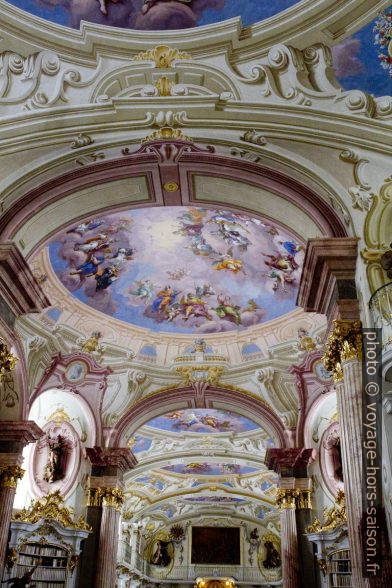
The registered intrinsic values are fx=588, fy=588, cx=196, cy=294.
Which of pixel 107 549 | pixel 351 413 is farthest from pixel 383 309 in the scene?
pixel 107 549

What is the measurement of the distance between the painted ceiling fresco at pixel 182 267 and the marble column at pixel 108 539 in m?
5.78

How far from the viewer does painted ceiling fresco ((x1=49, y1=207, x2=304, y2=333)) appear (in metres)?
16.0

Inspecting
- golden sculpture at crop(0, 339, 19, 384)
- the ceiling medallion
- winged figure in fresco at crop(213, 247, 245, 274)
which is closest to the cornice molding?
the ceiling medallion

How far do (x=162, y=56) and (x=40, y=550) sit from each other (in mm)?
13932

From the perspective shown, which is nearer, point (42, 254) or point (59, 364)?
point (42, 254)

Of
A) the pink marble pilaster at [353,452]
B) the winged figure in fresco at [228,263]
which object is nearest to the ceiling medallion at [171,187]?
the winged figure in fresco at [228,263]

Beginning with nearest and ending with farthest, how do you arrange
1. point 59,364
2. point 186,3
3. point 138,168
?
point 186,3 < point 138,168 < point 59,364

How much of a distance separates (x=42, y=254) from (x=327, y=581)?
39.8 ft

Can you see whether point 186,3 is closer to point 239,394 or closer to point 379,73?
point 379,73

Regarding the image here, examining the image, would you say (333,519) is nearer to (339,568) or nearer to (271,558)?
(339,568)

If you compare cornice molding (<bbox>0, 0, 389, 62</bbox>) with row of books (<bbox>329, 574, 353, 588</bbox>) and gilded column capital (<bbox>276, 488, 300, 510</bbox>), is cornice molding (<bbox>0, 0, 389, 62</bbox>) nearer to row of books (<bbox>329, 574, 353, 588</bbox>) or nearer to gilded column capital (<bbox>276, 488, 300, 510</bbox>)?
gilded column capital (<bbox>276, 488, 300, 510</bbox>)

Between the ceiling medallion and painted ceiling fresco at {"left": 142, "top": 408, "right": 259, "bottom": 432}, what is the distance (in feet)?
45.3

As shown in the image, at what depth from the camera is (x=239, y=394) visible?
20.8 metres

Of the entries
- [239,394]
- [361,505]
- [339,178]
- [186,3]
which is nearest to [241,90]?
[186,3]
